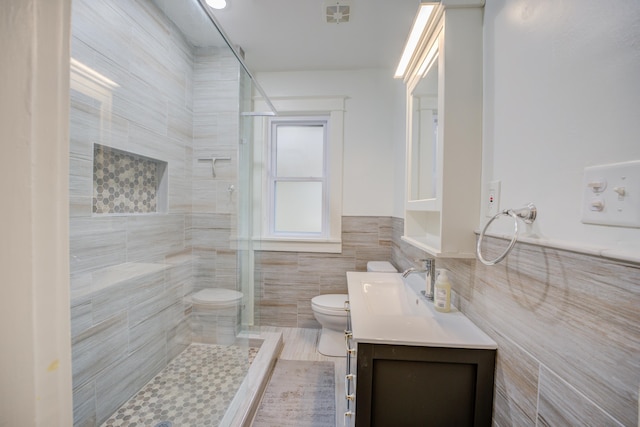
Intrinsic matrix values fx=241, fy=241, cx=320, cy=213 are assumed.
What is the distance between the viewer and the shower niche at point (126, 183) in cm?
126

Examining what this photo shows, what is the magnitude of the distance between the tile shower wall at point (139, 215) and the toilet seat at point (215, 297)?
0.24 ft

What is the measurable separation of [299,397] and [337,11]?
2527 millimetres

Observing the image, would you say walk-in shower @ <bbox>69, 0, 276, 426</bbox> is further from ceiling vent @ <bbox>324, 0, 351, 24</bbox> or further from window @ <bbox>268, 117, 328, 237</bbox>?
ceiling vent @ <bbox>324, 0, 351, 24</bbox>

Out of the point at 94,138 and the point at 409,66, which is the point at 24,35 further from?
the point at 409,66

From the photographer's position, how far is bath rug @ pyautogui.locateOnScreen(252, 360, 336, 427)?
4.47 feet

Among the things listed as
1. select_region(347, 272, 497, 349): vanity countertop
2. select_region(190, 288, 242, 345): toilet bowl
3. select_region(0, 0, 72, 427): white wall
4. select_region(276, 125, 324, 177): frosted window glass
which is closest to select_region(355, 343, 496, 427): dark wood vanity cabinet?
select_region(347, 272, 497, 349): vanity countertop

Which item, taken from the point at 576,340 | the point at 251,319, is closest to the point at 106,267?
the point at 251,319

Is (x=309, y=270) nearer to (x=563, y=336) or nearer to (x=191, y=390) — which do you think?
(x=191, y=390)

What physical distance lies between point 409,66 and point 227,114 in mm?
1352

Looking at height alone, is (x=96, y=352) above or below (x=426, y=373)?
below

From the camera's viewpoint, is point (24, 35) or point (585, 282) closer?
point (24, 35)

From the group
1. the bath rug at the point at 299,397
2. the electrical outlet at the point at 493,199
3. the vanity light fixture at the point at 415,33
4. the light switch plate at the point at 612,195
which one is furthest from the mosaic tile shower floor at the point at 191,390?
the vanity light fixture at the point at 415,33

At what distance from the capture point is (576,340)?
511 mm

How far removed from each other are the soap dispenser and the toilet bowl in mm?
1513
